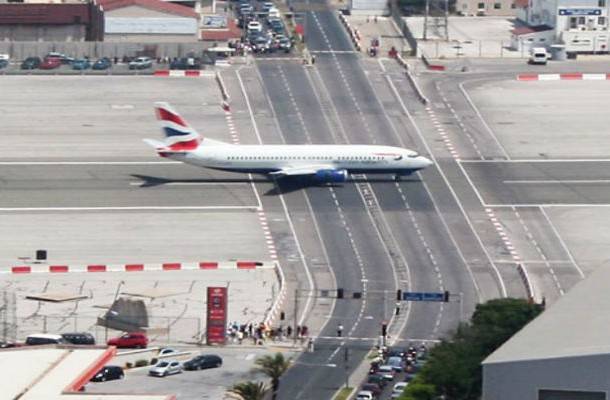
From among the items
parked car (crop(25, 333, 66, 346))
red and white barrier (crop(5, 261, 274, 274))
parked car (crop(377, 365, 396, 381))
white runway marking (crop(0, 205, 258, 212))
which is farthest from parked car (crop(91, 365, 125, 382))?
white runway marking (crop(0, 205, 258, 212))

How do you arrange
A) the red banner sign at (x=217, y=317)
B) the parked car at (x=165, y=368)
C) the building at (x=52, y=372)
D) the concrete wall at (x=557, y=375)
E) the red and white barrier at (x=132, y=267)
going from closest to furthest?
the concrete wall at (x=557, y=375) → the building at (x=52, y=372) → the parked car at (x=165, y=368) → the red banner sign at (x=217, y=317) → the red and white barrier at (x=132, y=267)

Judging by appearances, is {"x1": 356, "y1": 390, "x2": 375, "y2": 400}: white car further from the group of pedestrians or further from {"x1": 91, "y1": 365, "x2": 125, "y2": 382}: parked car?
the group of pedestrians

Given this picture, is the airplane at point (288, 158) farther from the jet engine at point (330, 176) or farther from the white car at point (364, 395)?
the white car at point (364, 395)

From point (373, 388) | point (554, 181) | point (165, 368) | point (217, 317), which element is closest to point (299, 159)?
point (554, 181)

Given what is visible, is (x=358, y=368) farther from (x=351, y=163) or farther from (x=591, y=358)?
(x=351, y=163)

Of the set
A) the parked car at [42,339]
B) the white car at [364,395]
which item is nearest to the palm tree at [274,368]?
the white car at [364,395]

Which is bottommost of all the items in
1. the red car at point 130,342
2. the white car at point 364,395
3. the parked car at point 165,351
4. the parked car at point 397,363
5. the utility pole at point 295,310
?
the utility pole at point 295,310
